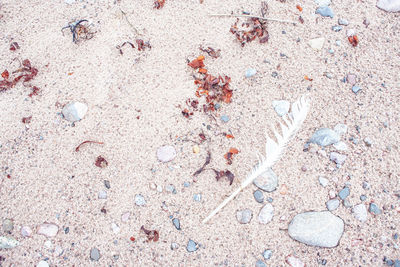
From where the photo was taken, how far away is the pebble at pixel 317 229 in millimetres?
2201

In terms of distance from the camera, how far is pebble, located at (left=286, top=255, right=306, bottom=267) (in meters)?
2.21

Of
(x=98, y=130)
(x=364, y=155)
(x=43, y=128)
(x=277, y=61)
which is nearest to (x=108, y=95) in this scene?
(x=98, y=130)

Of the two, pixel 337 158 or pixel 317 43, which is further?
pixel 317 43

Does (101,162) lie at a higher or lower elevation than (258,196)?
higher

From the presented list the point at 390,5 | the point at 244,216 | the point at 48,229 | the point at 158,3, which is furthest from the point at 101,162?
the point at 390,5

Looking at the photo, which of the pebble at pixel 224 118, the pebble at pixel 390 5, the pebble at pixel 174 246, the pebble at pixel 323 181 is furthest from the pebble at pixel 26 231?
the pebble at pixel 390 5

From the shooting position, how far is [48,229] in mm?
2293

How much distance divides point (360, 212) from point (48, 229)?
2.26 m

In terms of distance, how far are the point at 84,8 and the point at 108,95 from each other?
91 cm

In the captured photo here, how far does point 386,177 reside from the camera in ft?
7.73

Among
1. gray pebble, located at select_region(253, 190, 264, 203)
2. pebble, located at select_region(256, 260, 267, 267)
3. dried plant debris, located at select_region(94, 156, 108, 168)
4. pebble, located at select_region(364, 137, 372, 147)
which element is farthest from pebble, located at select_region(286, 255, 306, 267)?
dried plant debris, located at select_region(94, 156, 108, 168)

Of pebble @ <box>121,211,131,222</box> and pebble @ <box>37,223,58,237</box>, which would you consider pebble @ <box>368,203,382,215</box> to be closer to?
pebble @ <box>121,211,131,222</box>

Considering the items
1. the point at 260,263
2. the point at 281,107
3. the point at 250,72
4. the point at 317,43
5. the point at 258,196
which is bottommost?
the point at 260,263

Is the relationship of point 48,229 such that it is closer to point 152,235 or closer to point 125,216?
point 125,216
